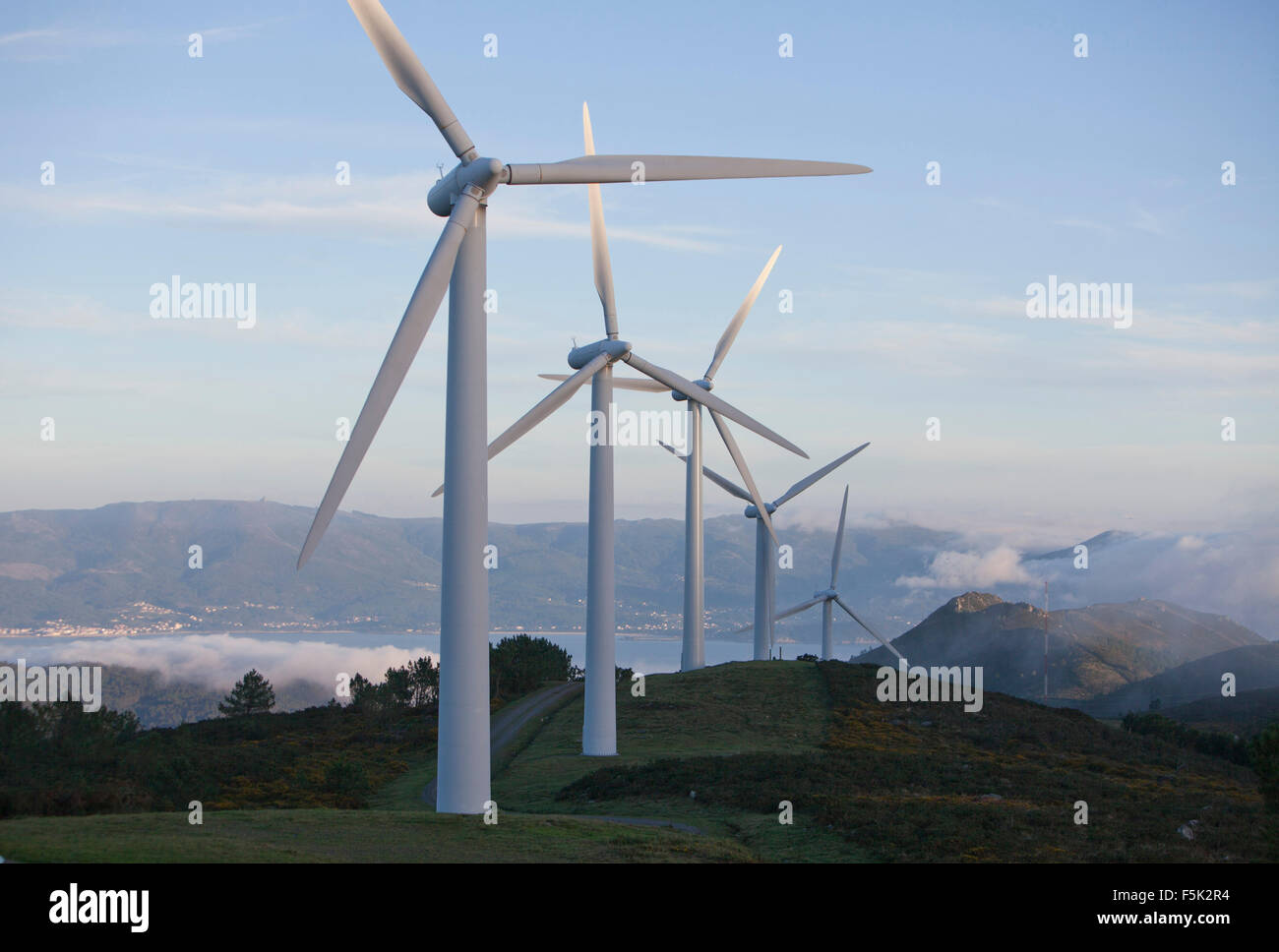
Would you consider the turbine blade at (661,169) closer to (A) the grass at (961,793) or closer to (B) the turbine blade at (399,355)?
(B) the turbine blade at (399,355)

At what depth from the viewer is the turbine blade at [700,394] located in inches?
2616

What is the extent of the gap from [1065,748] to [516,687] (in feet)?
180

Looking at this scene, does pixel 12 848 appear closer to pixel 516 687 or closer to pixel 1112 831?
pixel 1112 831

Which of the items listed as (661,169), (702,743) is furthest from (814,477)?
(661,169)

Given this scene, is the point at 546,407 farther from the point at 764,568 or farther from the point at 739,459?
the point at 764,568

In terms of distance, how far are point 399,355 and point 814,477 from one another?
8589cm

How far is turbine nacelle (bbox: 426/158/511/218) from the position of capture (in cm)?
3784

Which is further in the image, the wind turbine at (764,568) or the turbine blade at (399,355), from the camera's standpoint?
the wind turbine at (764,568)

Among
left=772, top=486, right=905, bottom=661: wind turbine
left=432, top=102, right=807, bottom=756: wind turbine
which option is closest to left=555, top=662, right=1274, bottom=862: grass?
left=432, top=102, right=807, bottom=756: wind turbine

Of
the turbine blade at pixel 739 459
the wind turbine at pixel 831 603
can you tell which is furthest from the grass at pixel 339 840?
the wind turbine at pixel 831 603

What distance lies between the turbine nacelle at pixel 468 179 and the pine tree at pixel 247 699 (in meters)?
78.2

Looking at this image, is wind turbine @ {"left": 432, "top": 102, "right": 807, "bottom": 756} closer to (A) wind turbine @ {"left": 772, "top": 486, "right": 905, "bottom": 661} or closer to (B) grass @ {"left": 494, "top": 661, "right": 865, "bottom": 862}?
(B) grass @ {"left": 494, "top": 661, "right": 865, "bottom": 862}

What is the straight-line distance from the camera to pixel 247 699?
108 metres
